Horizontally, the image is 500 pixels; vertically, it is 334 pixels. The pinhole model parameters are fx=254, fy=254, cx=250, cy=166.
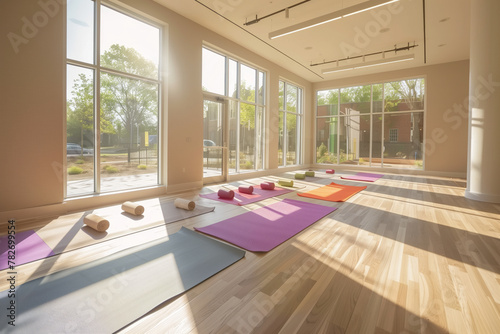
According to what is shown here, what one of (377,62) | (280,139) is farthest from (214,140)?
(377,62)

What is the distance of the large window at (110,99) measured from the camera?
389 cm

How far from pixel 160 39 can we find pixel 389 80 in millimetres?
7942

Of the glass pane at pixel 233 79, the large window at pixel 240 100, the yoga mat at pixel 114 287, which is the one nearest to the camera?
the yoga mat at pixel 114 287

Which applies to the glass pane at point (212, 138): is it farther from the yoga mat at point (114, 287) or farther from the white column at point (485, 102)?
the white column at point (485, 102)

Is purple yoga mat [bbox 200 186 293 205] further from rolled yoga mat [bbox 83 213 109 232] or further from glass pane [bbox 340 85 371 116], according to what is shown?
glass pane [bbox 340 85 371 116]

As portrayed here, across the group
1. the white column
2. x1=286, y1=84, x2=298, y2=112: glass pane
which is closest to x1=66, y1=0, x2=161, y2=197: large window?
x1=286, y1=84, x2=298, y2=112: glass pane

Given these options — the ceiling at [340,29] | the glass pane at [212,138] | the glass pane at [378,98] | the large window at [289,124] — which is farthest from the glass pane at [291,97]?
the glass pane at [212,138]

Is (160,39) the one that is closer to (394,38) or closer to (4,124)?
(4,124)

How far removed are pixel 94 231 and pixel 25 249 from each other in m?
0.61

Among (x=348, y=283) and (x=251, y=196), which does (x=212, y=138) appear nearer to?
(x=251, y=196)

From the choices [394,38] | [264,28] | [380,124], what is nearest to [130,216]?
[264,28]

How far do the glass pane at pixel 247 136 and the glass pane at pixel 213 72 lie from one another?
3.12 ft

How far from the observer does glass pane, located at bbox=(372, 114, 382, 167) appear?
941 centimetres

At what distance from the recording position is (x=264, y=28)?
5887 mm
